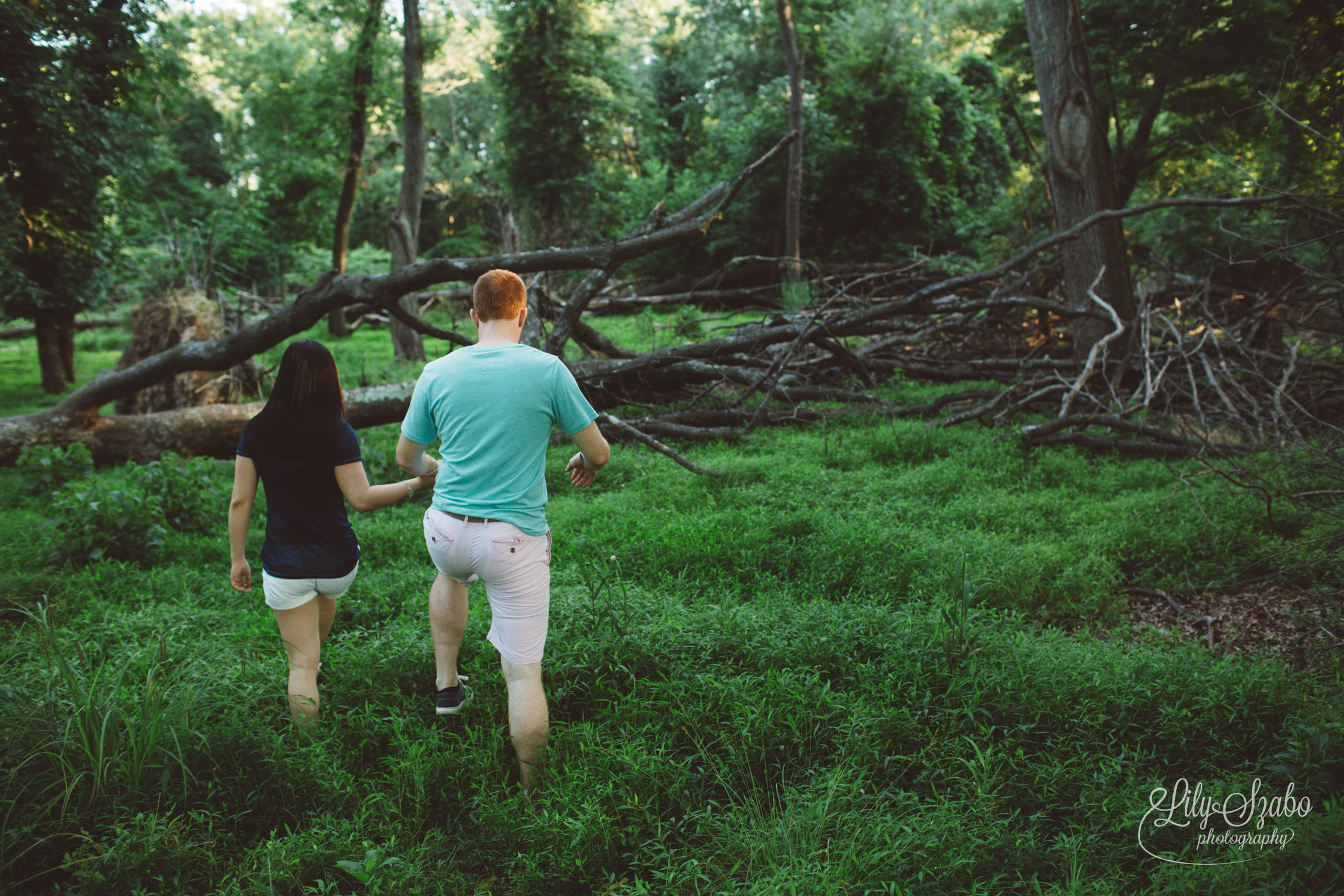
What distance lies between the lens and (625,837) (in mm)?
2656

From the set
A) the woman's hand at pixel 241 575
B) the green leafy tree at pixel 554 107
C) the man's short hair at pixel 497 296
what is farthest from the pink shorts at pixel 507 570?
the green leafy tree at pixel 554 107

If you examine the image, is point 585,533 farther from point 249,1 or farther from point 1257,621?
point 249,1

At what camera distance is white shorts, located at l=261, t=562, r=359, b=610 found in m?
3.26

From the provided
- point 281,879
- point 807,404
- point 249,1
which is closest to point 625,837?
point 281,879

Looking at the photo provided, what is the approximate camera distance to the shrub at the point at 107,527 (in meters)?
5.36

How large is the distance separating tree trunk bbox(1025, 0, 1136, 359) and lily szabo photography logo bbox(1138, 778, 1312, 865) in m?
7.47

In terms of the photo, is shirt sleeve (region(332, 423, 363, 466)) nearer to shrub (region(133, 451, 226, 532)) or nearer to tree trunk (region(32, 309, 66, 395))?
shrub (region(133, 451, 226, 532))

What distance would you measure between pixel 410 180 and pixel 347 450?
12465 millimetres

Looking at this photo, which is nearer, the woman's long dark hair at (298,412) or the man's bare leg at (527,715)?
the man's bare leg at (527,715)

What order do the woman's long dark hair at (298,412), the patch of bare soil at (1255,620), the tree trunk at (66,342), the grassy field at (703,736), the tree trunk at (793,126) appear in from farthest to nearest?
1. the tree trunk at (793,126)
2. the tree trunk at (66,342)
3. the patch of bare soil at (1255,620)
4. the woman's long dark hair at (298,412)
5. the grassy field at (703,736)

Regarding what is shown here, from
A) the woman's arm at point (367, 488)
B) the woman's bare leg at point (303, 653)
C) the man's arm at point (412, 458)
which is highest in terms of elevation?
the man's arm at point (412, 458)

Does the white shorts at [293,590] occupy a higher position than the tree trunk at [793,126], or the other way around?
the tree trunk at [793,126]

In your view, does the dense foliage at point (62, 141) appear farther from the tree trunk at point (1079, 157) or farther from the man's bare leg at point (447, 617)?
the tree trunk at point (1079, 157)

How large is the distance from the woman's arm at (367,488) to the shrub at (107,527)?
331 cm
